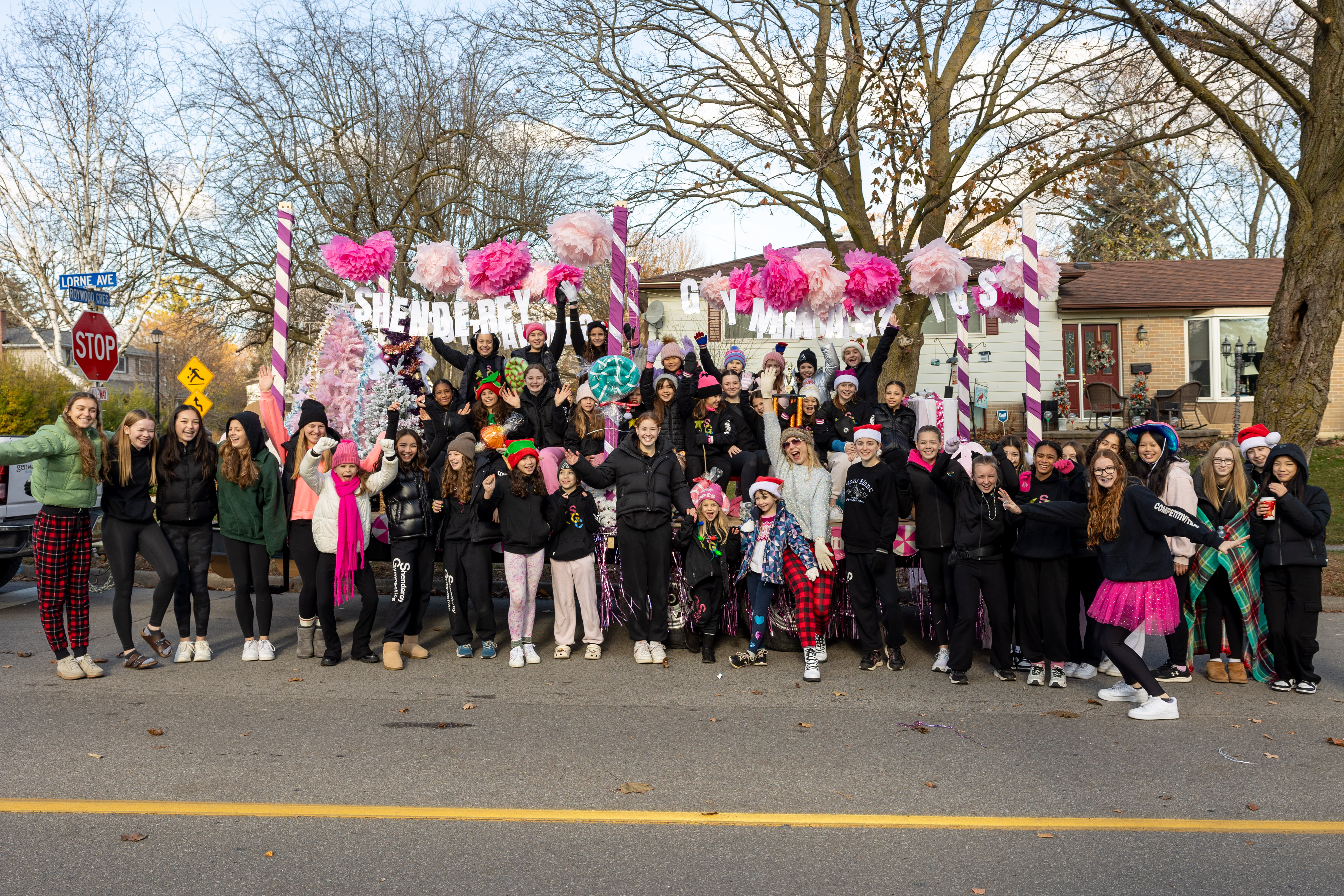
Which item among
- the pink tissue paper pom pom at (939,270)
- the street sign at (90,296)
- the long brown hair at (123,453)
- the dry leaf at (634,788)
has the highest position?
the street sign at (90,296)

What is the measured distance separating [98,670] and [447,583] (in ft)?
7.49

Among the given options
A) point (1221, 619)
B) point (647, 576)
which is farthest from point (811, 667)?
point (1221, 619)

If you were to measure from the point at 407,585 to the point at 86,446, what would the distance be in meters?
2.23

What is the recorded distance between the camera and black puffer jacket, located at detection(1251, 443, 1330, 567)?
6270mm

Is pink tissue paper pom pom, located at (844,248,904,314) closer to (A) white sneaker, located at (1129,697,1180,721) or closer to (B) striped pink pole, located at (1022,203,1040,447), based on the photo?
(B) striped pink pole, located at (1022,203,1040,447)

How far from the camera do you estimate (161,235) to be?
2034 centimetres

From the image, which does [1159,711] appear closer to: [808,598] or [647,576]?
[808,598]

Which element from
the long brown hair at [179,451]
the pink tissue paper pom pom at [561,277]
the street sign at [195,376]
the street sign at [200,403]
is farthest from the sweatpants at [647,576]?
the street sign at [195,376]

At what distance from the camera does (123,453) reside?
265 inches

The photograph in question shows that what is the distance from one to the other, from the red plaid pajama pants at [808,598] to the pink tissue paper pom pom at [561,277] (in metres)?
3.41

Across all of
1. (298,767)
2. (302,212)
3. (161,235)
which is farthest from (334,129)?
(298,767)

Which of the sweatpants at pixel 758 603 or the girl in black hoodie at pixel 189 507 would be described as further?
the sweatpants at pixel 758 603

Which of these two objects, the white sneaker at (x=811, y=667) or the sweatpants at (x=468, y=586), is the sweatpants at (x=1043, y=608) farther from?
the sweatpants at (x=468, y=586)

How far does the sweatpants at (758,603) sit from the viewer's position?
23.4 feet
